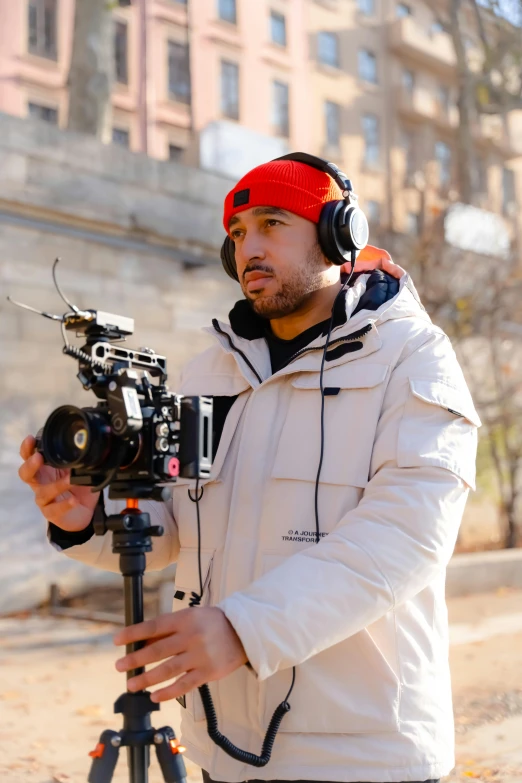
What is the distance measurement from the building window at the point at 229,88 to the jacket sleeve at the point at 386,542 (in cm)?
2330

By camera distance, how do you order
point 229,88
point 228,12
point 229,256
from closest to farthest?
point 229,256 → point 228,12 → point 229,88

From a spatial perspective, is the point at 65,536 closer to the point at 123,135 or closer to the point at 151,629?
the point at 151,629

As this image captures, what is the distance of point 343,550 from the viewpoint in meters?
1.67

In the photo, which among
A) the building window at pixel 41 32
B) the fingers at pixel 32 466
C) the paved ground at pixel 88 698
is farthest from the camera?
the building window at pixel 41 32

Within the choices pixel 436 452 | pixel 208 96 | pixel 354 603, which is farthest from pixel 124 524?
pixel 208 96

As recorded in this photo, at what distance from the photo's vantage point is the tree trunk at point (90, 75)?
32.2 ft

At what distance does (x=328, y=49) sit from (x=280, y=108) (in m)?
3.50

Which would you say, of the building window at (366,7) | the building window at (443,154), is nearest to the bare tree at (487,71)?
the building window at (443,154)

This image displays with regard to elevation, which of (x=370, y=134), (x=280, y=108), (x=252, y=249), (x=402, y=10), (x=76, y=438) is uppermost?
(x=402, y=10)

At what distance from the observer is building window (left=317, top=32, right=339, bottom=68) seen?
27172 mm

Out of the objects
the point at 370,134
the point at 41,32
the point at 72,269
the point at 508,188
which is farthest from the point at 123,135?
the point at 72,269

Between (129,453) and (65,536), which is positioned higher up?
(129,453)

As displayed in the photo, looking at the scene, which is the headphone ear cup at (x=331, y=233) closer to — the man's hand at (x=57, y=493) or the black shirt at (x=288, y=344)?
the black shirt at (x=288, y=344)

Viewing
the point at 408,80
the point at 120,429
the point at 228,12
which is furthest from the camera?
the point at 408,80
